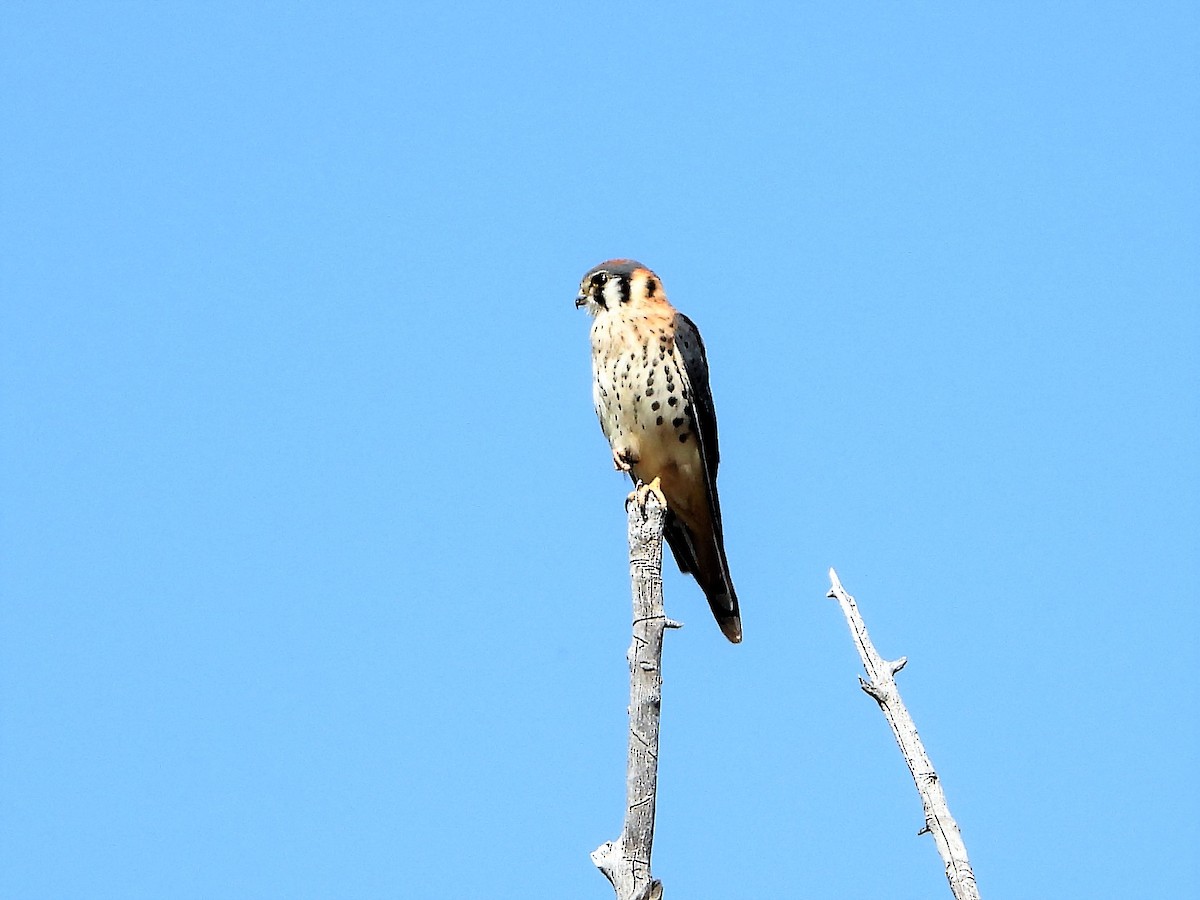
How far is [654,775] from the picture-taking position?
16.8ft

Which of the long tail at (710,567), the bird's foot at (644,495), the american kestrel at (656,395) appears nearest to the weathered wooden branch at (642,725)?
the bird's foot at (644,495)

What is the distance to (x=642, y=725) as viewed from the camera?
518 centimetres

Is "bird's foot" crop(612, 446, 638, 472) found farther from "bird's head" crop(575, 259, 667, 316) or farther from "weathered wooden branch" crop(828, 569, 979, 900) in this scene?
"weathered wooden branch" crop(828, 569, 979, 900)

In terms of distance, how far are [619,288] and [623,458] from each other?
0.78m

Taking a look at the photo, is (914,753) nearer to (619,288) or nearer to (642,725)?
(642,725)

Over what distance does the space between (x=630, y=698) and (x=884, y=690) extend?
0.92 metres

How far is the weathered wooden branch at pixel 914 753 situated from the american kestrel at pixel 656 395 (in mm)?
1303

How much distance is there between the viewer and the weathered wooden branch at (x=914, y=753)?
5.02m

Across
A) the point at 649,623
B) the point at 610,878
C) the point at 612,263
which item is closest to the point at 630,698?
the point at 649,623

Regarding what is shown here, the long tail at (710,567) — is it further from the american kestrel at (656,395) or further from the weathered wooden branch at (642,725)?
the weathered wooden branch at (642,725)

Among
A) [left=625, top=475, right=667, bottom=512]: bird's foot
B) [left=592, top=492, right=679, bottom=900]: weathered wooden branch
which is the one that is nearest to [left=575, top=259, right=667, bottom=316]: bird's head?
[left=625, top=475, right=667, bottom=512]: bird's foot

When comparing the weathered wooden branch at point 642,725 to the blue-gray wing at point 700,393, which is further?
the blue-gray wing at point 700,393

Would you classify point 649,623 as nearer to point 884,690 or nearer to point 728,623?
point 884,690

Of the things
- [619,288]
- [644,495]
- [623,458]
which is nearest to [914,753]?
[644,495]
